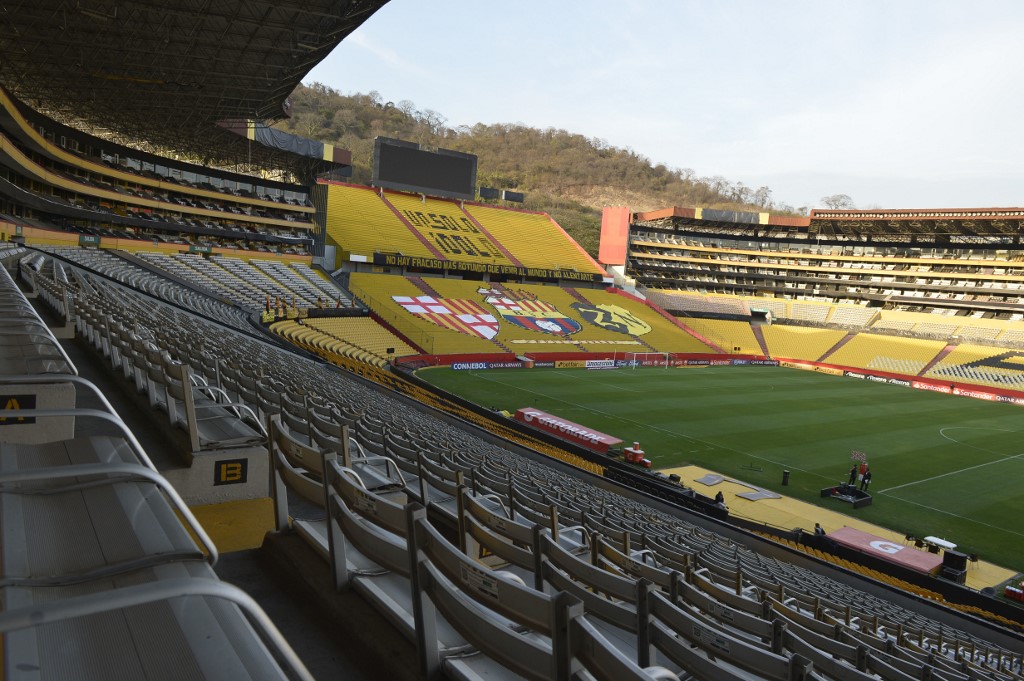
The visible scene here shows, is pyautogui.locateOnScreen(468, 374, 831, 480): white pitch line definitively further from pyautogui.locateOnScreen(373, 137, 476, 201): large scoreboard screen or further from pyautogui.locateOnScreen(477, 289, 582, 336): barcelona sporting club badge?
pyautogui.locateOnScreen(373, 137, 476, 201): large scoreboard screen

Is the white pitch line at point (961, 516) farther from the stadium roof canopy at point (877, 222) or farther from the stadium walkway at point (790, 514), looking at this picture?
the stadium roof canopy at point (877, 222)

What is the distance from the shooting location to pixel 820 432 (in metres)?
32.7

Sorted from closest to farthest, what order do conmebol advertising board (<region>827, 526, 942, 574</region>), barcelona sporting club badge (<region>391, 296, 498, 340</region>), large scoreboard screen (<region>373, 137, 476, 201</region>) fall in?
conmebol advertising board (<region>827, 526, 942, 574</region>) < barcelona sporting club badge (<region>391, 296, 498, 340</region>) < large scoreboard screen (<region>373, 137, 476, 201</region>)

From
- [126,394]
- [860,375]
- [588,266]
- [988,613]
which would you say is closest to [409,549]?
[126,394]

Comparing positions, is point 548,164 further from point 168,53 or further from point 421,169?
point 168,53

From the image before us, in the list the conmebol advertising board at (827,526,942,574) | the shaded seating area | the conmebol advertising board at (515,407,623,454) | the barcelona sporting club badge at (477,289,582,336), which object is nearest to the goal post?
the barcelona sporting club badge at (477,289,582,336)

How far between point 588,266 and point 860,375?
102ft

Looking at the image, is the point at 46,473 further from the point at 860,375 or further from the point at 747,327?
the point at 747,327

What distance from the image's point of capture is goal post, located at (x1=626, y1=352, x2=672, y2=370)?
53.8 metres

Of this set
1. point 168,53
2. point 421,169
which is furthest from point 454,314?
point 168,53

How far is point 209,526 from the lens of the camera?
5.24m

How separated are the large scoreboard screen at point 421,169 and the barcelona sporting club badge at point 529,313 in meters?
15.6

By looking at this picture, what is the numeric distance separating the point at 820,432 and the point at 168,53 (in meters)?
35.8

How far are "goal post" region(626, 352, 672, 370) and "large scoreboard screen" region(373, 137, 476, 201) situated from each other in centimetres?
2989
